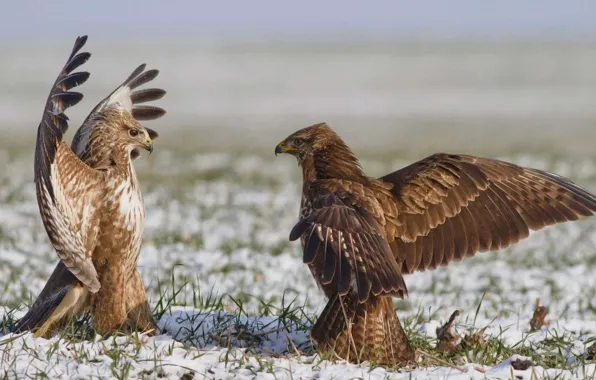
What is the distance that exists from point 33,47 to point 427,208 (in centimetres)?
5506

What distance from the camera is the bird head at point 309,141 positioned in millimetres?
5641

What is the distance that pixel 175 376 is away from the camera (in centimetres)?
459

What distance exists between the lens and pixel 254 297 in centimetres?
674

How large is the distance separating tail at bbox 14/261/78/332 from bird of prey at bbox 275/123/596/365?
4.51 ft

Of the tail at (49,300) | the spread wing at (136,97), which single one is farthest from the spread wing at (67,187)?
the spread wing at (136,97)

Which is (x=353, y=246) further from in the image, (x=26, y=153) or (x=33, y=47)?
(x=33, y=47)

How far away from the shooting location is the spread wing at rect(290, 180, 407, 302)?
473cm

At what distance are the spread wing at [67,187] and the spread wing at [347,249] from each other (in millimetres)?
1193

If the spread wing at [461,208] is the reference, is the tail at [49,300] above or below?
below

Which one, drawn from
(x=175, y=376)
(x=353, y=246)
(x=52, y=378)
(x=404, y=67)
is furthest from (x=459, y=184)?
(x=404, y=67)

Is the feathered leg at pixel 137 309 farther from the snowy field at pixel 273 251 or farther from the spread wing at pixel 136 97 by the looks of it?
the spread wing at pixel 136 97

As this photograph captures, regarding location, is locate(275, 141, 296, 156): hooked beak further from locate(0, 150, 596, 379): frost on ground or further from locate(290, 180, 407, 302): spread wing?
locate(0, 150, 596, 379): frost on ground

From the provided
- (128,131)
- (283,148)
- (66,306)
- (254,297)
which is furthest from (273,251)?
(66,306)

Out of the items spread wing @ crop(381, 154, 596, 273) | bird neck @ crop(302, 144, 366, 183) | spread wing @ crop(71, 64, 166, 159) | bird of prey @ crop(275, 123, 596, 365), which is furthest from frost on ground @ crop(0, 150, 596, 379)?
spread wing @ crop(71, 64, 166, 159)
